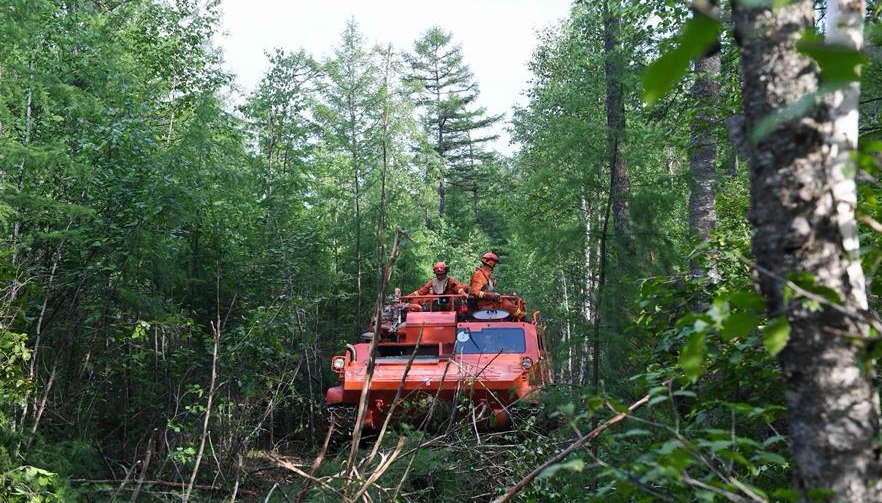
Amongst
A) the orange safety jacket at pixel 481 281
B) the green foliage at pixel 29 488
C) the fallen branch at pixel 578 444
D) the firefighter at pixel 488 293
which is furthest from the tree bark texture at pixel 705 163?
the green foliage at pixel 29 488

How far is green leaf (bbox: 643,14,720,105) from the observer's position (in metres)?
0.96

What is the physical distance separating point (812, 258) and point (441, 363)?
26.6 feet

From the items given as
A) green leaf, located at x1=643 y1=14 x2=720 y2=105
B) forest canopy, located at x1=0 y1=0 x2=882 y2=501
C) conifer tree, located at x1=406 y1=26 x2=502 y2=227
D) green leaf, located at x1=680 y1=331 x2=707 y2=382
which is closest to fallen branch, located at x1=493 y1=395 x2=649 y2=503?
forest canopy, located at x1=0 y1=0 x2=882 y2=501

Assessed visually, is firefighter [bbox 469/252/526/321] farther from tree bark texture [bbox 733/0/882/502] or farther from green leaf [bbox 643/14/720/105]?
green leaf [bbox 643/14/720/105]

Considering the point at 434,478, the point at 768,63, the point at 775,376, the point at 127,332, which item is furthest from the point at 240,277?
the point at 768,63

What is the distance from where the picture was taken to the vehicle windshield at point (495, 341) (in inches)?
407

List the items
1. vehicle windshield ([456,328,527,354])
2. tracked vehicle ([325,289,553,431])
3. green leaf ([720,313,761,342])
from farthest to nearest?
1. vehicle windshield ([456,328,527,354])
2. tracked vehicle ([325,289,553,431])
3. green leaf ([720,313,761,342])

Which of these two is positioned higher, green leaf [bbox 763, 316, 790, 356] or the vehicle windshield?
green leaf [bbox 763, 316, 790, 356]

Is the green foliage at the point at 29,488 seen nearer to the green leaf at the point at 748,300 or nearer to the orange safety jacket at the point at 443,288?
the green leaf at the point at 748,300

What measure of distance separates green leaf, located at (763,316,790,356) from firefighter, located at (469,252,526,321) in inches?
385

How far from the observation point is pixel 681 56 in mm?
967

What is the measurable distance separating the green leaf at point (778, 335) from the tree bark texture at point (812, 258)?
0.15 feet

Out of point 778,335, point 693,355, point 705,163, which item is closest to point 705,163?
point 705,163

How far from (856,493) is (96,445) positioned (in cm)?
787
